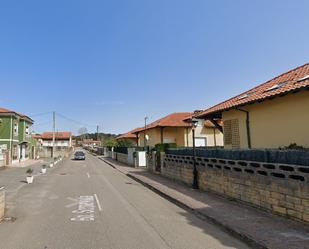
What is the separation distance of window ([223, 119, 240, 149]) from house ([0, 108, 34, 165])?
25615 millimetres

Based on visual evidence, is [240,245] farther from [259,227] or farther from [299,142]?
[299,142]

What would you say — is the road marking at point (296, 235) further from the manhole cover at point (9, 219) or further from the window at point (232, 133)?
the window at point (232, 133)

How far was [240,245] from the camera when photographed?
6.44m

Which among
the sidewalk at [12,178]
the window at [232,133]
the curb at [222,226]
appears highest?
the window at [232,133]

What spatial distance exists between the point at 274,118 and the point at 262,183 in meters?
4.20

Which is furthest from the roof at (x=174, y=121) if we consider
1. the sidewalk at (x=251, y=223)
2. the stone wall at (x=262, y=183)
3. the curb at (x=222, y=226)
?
the sidewalk at (x=251, y=223)

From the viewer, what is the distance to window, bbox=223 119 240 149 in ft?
52.7

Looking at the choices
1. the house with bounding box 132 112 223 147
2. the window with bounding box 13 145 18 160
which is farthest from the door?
the window with bounding box 13 145 18 160

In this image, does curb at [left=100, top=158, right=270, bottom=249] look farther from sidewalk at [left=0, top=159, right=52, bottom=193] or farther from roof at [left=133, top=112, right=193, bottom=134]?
roof at [left=133, top=112, right=193, bottom=134]

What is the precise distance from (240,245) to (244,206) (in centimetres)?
381

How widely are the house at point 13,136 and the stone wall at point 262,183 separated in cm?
2750

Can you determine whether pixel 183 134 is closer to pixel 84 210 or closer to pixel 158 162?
pixel 158 162

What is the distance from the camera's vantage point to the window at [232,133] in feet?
52.7

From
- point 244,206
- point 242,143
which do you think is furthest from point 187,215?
point 242,143
